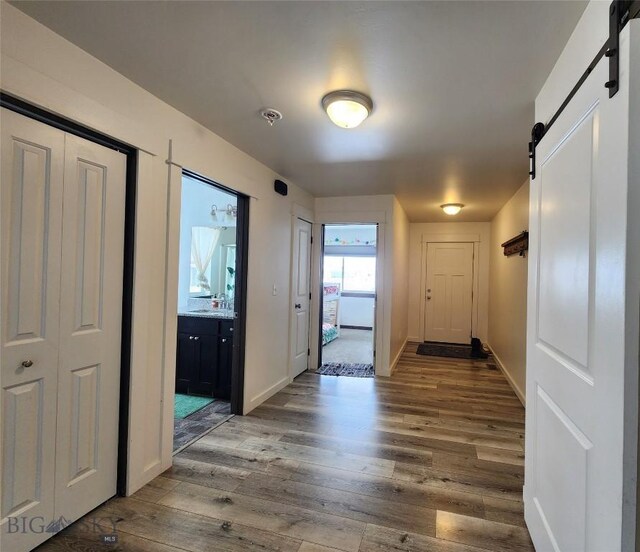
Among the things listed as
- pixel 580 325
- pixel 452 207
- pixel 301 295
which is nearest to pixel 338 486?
pixel 580 325

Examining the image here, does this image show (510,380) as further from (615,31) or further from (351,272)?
(351,272)

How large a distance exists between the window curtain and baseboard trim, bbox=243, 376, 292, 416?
159cm

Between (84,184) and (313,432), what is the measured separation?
235 centimetres

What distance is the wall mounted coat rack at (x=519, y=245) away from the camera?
3.42 m

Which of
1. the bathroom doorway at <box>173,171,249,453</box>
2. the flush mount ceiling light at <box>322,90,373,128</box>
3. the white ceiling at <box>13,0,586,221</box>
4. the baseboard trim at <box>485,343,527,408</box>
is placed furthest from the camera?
the baseboard trim at <box>485,343,527,408</box>

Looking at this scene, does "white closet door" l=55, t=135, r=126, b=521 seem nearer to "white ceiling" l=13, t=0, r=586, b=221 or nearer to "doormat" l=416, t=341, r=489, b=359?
"white ceiling" l=13, t=0, r=586, b=221

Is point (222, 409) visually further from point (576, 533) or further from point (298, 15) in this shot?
point (298, 15)

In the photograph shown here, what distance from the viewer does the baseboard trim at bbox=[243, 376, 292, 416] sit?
3.20 meters

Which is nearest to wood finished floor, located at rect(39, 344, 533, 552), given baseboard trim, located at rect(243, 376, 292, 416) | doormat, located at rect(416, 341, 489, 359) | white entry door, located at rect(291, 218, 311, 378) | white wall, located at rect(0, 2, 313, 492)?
baseboard trim, located at rect(243, 376, 292, 416)

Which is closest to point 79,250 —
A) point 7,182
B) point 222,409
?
point 7,182

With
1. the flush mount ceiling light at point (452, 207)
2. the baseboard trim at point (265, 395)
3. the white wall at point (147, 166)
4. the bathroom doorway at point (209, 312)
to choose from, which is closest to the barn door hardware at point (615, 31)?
the white wall at point (147, 166)

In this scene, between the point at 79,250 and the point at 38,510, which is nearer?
the point at 38,510

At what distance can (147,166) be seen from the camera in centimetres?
203

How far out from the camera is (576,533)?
120cm
